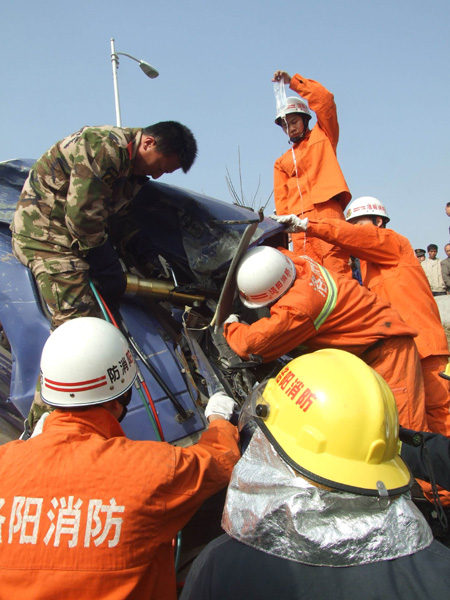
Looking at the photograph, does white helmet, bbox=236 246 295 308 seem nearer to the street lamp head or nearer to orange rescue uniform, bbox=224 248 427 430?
orange rescue uniform, bbox=224 248 427 430

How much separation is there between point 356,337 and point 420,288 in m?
0.97

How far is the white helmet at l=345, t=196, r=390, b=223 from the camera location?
3741mm

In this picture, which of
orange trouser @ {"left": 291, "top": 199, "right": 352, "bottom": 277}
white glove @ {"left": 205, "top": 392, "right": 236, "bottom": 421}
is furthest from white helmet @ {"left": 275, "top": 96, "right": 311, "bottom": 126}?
white glove @ {"left": 205, "top": 392, "right": 236, "bottom": 421}

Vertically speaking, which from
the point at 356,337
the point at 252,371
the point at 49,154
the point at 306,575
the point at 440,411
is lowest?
the point at 440,411

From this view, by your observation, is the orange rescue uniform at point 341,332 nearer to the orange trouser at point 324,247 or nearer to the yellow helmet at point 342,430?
the yellow helmet at point 342,430

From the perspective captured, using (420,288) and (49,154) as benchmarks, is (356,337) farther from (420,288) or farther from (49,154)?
(49,154)

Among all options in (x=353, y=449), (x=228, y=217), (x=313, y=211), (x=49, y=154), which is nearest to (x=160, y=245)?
(x=228, y=217)

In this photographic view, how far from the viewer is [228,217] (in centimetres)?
295

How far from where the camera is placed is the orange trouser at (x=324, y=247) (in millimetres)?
3771

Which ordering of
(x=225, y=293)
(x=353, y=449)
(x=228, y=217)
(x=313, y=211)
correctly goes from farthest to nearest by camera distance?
1. (x=313, y=211)
2. (x=228, y=217)
3. (x=225, y=293)
4. (x=353, y=449)

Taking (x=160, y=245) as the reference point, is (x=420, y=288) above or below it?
below

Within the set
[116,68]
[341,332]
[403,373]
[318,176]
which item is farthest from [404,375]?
[116,68]

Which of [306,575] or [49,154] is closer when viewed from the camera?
[306,575]

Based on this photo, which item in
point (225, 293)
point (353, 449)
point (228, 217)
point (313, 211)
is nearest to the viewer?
point (353, 449)
